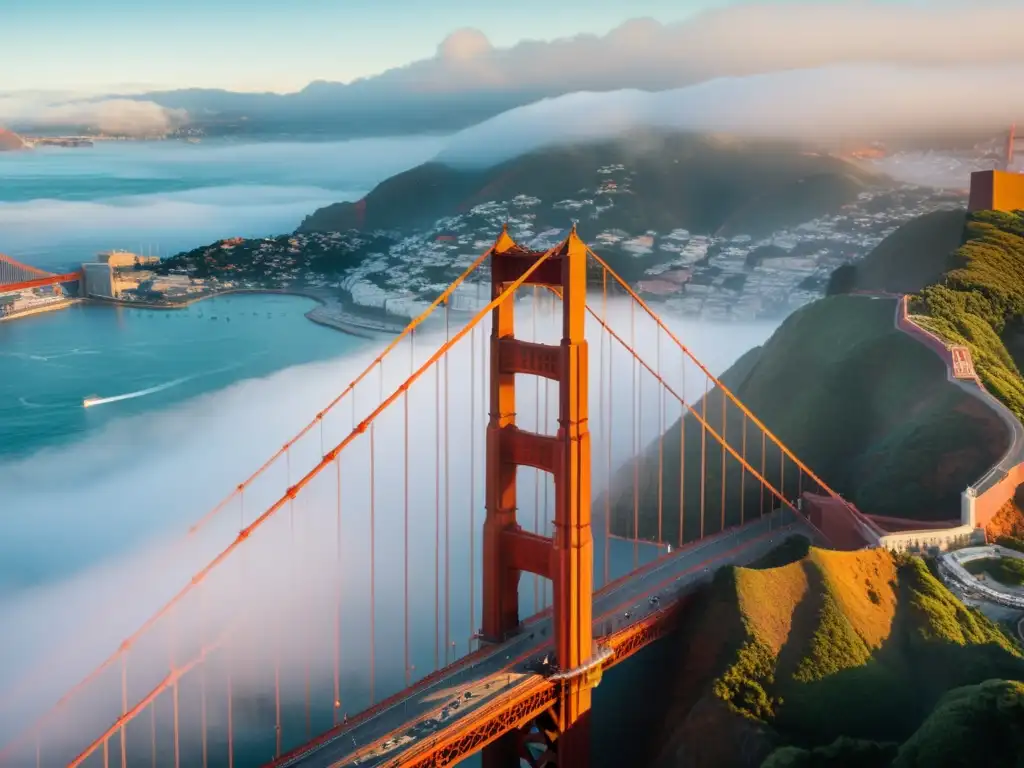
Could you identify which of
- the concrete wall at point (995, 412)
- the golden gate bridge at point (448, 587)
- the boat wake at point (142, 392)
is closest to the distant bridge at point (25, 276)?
the boat wake at point (142, 392)

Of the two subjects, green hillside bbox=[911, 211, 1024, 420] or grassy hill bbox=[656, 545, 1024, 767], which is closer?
grassy hill bbox=[656, 545, 1024, 767]

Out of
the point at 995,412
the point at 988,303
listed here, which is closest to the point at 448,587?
the point at 995,412

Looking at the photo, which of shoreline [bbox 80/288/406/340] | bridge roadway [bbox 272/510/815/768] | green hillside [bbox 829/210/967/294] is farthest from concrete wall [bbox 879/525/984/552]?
shoreline [bbox 80/288/406/340]

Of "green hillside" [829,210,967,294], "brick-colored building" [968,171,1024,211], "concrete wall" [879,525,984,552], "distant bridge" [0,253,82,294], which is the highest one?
"brick-colored building" [968,171,1024,211]

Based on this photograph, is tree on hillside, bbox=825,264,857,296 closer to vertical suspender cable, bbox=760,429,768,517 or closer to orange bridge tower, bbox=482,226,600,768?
vertical suspender cable, bbox=760,429,768,517

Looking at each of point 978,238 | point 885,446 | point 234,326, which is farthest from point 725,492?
point 234,326

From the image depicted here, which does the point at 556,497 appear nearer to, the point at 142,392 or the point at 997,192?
the point at 997,192

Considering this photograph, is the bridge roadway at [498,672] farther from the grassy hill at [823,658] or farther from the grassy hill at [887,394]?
the grassy hill at [887,394]
